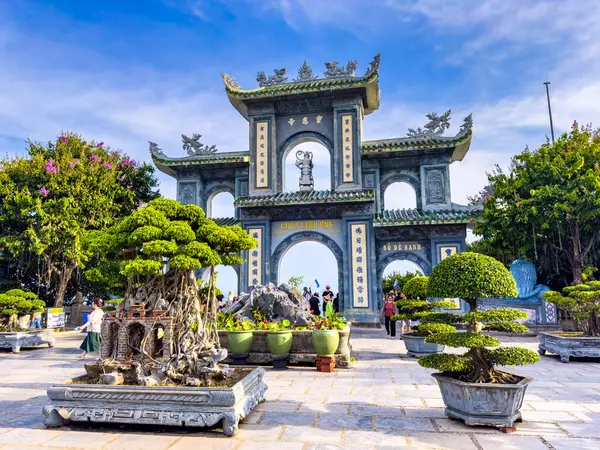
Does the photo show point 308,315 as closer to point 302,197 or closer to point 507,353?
point 507,353

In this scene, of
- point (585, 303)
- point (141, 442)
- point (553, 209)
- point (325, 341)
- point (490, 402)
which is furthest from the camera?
point (553, 209)

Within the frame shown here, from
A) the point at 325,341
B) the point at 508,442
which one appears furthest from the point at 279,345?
the point at 508,442

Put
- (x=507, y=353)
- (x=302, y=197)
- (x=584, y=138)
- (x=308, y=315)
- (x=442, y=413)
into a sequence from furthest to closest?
(x=302, y=197)
(x=584, y=138)
(x=308, y=315)
(x=442, y=413)
(x=507, y=353)

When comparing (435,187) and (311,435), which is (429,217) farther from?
(311,435)

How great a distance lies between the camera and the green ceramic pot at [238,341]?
773 cm

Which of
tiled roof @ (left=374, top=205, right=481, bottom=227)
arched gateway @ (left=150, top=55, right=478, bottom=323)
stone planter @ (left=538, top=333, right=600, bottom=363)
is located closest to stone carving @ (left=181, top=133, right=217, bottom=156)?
arched gateway @ (left=150, top=55, right=478, bottom=323)

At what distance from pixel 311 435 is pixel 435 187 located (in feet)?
44.2

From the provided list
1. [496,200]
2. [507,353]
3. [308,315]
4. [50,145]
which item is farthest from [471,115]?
[50,145]

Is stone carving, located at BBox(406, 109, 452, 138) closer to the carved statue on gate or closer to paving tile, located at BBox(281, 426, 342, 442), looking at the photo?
the carved statue on gate

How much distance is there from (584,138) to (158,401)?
51.5 feet

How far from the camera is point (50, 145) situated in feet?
54.5

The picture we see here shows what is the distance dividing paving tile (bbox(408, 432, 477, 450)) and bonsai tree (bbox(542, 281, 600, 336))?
6117 mm

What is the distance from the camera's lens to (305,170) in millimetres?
16812

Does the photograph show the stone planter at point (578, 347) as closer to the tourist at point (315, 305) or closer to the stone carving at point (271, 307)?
the stone carving at point (271, 307)
